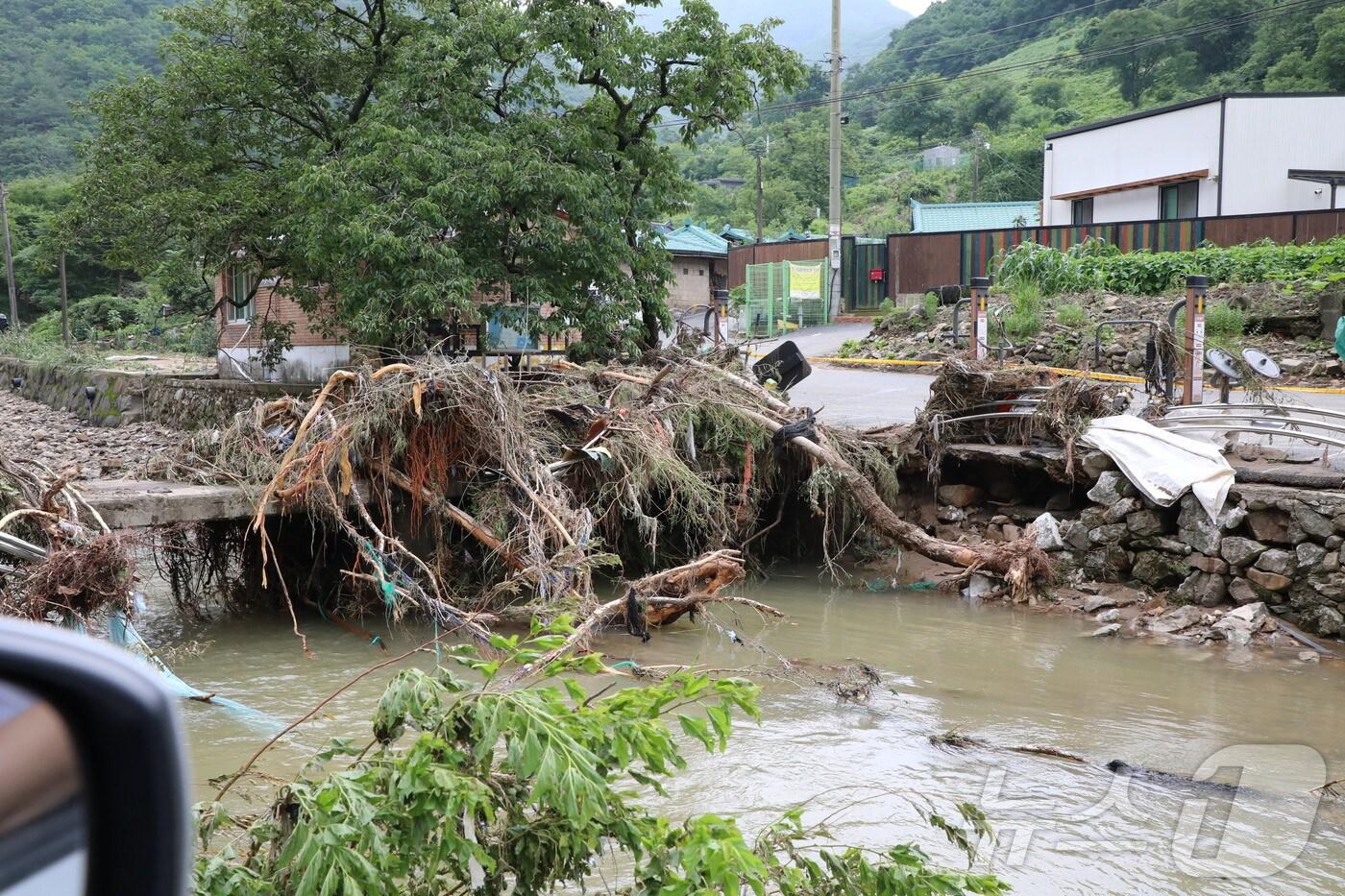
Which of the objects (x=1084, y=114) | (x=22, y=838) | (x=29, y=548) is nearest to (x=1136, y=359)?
(x=29, y=548)

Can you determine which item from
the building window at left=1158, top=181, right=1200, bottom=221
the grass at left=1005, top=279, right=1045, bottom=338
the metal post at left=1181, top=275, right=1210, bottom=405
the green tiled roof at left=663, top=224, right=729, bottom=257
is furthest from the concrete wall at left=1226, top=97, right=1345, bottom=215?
the metal post at left=1181, top=275, right=1210, bottom=405

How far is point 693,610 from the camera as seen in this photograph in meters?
9.81

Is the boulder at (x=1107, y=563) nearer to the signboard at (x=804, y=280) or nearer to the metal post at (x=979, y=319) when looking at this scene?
the metal post at (x=979, y=319)

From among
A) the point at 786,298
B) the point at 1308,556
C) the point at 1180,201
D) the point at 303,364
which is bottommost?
the point at 1308,556

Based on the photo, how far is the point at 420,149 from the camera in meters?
13.3

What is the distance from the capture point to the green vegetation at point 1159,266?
20.8 meters

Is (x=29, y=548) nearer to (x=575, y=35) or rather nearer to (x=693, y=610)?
(x=693, y=610)

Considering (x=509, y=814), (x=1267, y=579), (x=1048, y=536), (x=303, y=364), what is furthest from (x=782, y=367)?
(x=509, y=814)

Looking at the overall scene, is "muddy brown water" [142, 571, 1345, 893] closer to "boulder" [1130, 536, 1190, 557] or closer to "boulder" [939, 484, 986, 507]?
"boulder" [1130, 536, 1190, 557]

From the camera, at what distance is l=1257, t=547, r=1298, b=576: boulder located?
977 centimetres

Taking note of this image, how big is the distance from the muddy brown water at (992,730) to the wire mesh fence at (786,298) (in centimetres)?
1971

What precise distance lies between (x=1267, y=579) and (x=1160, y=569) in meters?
1.00

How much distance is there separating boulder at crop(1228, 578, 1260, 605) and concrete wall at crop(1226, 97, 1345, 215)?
20890 millimetres

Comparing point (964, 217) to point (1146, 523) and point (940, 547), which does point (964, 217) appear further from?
point (940, 547)
